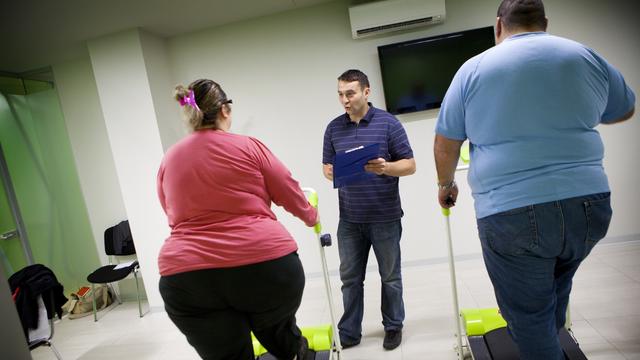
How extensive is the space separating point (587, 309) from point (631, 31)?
230 centimetres

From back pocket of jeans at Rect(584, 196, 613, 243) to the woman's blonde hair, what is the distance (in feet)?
4.09

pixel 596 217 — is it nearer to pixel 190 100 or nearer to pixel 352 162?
pixel 352 162

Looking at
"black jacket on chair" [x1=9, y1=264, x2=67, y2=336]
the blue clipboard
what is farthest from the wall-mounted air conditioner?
"black jacket on chair" [x1=9, y1=264, x2=67, y2=336]

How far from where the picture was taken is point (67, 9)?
2.55 m

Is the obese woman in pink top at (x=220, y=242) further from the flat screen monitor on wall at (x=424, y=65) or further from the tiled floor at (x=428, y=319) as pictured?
the flat screen monitor on wall at (x=424, y=65)

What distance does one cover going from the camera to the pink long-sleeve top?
126cm

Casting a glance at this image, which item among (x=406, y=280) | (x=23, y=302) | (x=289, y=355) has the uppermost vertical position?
(x=23, y=302)

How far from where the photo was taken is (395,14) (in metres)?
2.99

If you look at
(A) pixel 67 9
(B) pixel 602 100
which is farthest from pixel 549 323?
(A) pixel 67 9

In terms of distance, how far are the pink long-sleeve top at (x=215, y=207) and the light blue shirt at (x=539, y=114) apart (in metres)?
0.78

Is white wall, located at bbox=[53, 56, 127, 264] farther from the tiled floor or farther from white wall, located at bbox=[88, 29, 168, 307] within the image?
the tiled floor

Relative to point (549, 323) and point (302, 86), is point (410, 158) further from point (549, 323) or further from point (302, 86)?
point (302, 86)

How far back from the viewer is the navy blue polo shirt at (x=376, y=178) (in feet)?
6.96

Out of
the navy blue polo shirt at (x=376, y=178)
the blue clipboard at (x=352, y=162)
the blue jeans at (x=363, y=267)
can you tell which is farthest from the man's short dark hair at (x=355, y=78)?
the blue jeans at (x=363, y=267)
